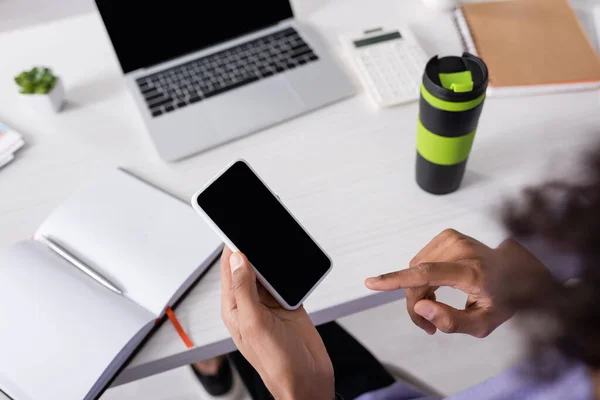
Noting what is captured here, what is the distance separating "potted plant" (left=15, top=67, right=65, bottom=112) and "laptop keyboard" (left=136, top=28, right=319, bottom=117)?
0.43ft

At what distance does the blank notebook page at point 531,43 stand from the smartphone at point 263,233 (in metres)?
0.44

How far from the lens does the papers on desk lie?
0.78 m

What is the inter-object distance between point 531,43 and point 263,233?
1.97ft

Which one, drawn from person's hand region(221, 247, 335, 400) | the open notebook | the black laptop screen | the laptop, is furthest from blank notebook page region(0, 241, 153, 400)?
the black laptop screen

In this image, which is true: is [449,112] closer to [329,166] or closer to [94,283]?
[329,166]

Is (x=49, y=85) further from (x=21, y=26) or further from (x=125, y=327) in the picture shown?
(x=125, y=327)

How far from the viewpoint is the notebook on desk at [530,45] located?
80 centimetres

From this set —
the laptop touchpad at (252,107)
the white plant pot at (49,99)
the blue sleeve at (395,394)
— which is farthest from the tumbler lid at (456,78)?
the white plant pot at (49,99)

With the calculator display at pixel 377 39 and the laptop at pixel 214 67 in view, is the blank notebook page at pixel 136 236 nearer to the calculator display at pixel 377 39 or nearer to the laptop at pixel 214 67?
the laptop at pixel 214 67

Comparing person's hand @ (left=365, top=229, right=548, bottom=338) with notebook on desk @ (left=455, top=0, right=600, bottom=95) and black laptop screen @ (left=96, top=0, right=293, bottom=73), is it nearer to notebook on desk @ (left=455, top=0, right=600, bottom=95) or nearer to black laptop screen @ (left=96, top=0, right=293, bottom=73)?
notebook on desk @ (left=455, top=0, right=600, bottom=95)

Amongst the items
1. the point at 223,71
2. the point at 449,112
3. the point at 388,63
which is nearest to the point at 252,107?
the point at 223,71

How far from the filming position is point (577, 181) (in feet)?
1.13

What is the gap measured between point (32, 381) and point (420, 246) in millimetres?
486

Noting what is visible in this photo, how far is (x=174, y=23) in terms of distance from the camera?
84 cm
